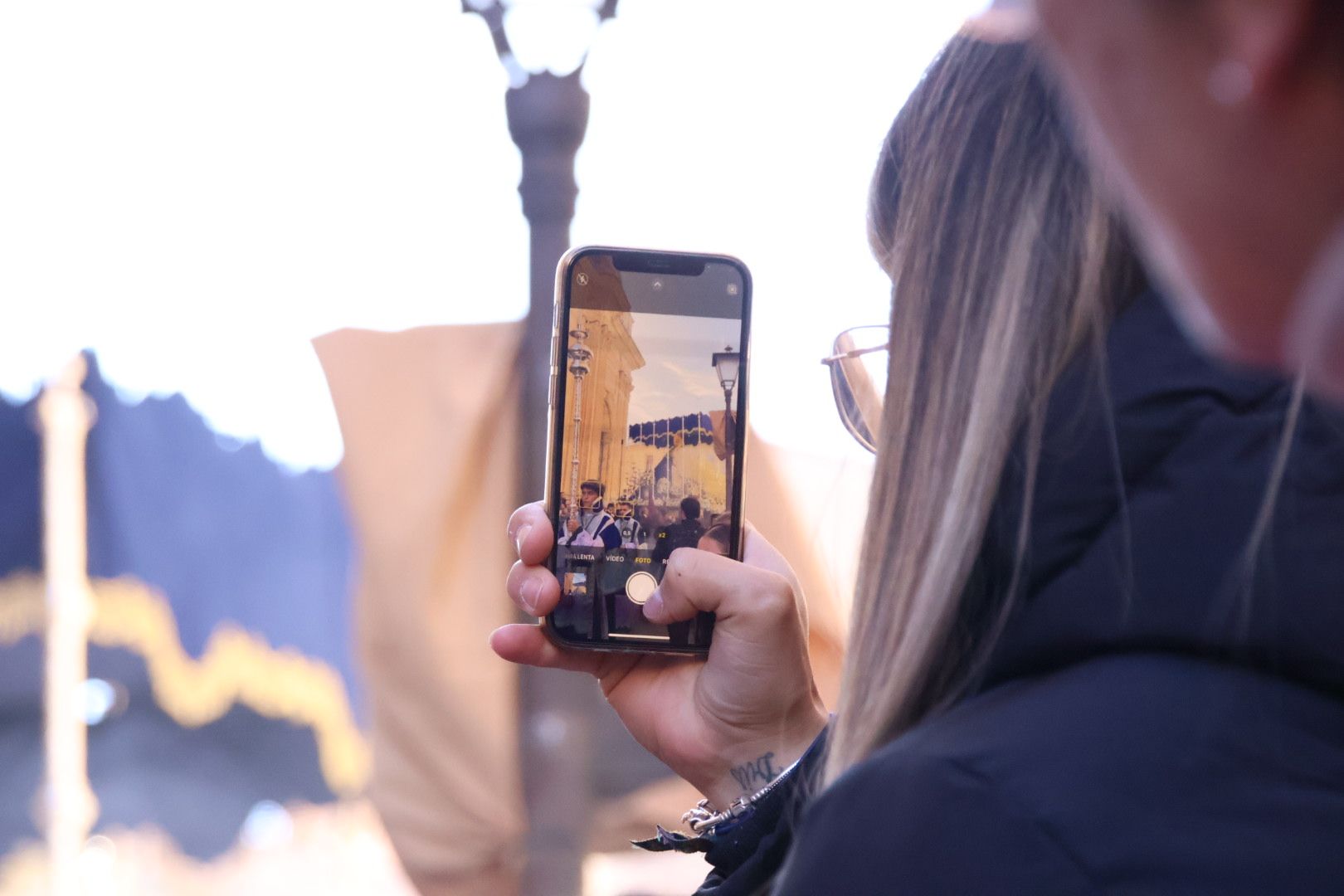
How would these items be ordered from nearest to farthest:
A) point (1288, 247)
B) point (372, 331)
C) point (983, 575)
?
point (1288, 247), point (983, 575), point (372, 331)

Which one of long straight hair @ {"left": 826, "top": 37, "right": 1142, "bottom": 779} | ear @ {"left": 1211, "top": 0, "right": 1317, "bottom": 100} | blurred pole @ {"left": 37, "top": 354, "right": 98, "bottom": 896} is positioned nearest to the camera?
ear @ {"left": 1211, "top": 0, "right": 1317, "bottom": 100}

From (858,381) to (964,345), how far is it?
0.99ft

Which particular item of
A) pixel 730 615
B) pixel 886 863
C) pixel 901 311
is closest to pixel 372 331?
pixel 730 615

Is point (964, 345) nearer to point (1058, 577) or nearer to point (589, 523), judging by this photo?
point (1058, 577)

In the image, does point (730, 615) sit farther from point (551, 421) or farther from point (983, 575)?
point (983, 575)

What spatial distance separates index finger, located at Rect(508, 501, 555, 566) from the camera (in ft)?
3.39

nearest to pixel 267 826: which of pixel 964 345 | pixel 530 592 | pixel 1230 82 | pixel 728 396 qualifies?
pixel 530 592

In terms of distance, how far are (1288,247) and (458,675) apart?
200 cm

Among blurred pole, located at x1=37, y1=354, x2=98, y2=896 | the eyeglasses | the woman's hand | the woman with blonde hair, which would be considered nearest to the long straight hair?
the woman with blonde hair

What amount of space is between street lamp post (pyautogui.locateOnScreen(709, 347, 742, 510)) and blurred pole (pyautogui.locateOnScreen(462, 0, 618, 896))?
2.69ft

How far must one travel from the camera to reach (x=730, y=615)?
3.39 ft

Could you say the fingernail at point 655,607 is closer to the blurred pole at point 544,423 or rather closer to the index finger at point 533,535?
the index finger at point 533,535

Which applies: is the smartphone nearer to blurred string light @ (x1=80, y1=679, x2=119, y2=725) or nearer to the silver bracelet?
the silver bracelet

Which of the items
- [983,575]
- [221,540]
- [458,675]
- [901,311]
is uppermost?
[901,311]
